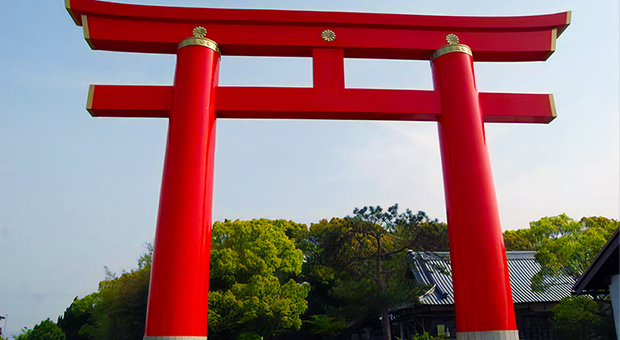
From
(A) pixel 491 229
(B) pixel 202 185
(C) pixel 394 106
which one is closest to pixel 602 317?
(A) pixel 491 229

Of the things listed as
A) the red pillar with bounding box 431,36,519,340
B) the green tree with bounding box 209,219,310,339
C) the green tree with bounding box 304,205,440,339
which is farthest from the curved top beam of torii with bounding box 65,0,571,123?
the green tree with bounding box 209,219,310,339

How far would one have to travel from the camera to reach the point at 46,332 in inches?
941

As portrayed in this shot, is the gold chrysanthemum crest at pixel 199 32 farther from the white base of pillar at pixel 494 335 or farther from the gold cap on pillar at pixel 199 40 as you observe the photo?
the white base of pillar at pixel 494 335

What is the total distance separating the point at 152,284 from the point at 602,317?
12.1 meters

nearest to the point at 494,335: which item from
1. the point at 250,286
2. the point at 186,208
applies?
the point at 186,208

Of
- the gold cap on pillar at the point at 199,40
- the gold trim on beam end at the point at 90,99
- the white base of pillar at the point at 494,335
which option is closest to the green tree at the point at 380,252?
the white base of pillar at the point at 494,335

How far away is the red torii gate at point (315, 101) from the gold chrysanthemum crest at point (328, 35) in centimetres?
2

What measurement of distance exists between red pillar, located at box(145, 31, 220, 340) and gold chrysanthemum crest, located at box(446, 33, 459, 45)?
3.51 metres

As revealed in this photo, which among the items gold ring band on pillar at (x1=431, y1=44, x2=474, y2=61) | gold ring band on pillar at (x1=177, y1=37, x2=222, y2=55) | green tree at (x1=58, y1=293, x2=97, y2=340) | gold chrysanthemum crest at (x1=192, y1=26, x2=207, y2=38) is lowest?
green tree at (x1=58, y1=293, x2=97, y2=340)

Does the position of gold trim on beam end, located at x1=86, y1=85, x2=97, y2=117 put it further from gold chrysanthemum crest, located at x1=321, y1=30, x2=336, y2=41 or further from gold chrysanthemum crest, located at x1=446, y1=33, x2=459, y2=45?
gold chrysanthemum crest, located at x1=446, y1=33, x2=459, y2=45

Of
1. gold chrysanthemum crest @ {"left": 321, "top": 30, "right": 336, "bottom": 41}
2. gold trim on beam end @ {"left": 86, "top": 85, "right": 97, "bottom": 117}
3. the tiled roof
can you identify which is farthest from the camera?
the tiled roof

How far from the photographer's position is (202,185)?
224 inches

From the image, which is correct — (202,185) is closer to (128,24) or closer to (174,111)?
(174,111)

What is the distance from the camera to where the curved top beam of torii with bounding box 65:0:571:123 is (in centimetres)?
630
